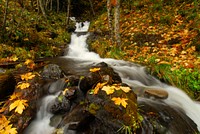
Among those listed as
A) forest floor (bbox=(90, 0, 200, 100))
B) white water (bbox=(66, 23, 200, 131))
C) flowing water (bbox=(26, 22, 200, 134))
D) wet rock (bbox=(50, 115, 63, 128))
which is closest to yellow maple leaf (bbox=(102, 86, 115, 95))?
wet rock (bbox=(50, 115, 63, 128))

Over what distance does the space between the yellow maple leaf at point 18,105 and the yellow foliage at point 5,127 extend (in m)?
0.19

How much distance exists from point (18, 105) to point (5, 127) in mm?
434

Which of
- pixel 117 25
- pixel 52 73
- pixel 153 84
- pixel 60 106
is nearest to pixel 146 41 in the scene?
pixel 117 25

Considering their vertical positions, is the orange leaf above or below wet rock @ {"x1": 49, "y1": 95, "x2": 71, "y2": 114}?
above

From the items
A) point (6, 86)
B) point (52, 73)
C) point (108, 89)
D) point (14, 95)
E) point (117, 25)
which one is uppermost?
point (117, 25)

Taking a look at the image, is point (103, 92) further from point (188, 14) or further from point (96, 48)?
point (188, 14)

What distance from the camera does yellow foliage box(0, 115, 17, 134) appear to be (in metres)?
3.25

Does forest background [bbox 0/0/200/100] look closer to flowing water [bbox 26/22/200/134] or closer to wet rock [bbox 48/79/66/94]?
flowing water [bbox 26/22/200/134]

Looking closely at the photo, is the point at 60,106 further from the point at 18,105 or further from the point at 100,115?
the point at 100,115

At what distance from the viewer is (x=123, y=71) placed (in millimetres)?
6293

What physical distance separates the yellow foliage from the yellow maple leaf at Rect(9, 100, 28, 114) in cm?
19

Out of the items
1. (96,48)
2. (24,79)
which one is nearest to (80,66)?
(24,79)

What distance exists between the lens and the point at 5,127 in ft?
11.0

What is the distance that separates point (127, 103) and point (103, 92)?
476 millimetres
